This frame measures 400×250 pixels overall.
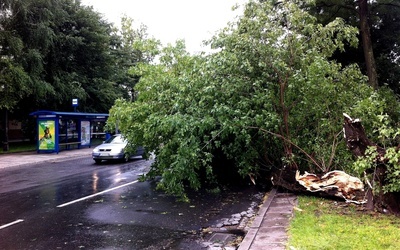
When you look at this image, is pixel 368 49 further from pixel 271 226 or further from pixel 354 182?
pixel 271 226

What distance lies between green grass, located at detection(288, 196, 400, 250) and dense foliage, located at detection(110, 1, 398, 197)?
6.83 feet

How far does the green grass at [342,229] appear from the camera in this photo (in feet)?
16.3

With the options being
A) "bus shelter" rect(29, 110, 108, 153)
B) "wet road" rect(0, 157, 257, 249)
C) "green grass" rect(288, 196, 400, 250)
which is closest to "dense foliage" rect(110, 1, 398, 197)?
"wet road" rect(0, 157, 257, 249)

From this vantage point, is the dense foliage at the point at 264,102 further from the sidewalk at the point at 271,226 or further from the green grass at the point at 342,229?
the green grass at the point at 342,229

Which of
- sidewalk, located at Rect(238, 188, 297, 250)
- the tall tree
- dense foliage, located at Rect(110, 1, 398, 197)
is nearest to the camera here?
sidewalk, located at Rect(238, 188, 297, 250)

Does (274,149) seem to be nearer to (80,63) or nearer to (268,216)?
(268,216)

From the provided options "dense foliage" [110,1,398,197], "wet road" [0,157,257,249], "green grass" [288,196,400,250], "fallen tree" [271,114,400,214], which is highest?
"dense foliage" [110,1,398,197]

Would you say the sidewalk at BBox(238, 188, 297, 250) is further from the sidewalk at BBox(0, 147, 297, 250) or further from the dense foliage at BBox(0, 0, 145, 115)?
the dense foliage at BBox(0, 0, 145, 115)

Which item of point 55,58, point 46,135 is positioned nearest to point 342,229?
point 46,135

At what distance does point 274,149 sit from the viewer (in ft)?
34.0

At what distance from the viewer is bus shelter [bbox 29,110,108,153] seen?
21.7 metres

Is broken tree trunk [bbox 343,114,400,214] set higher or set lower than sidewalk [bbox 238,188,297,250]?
higher

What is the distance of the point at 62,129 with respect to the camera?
24328 mm

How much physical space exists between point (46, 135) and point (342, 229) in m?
20.3
